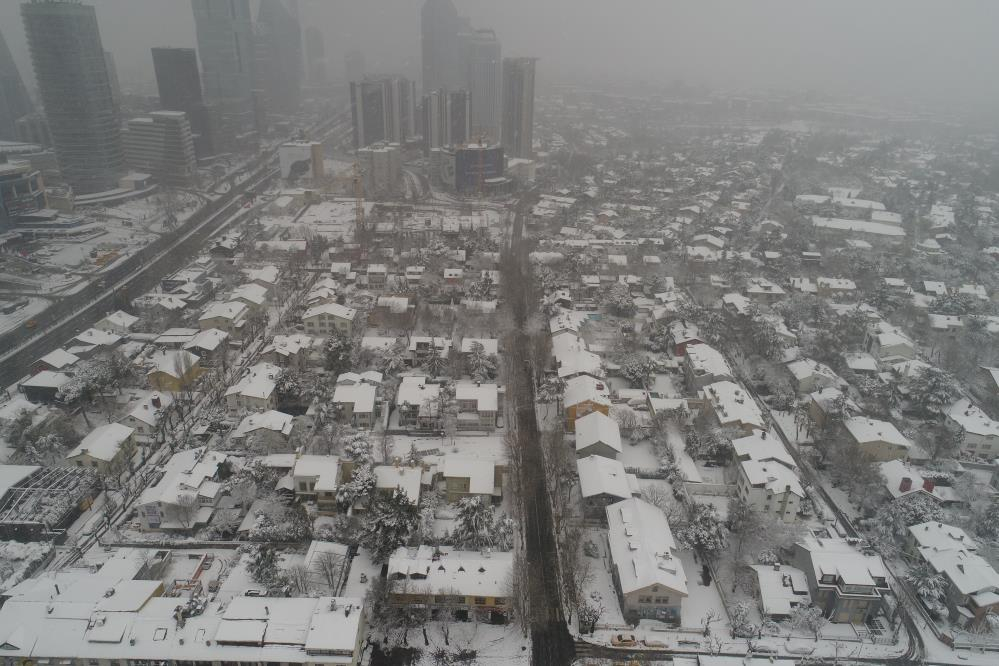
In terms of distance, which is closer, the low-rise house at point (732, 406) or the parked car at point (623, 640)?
the parked car at point (623, 640)

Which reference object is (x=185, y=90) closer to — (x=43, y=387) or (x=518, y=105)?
(x=518, y=105)

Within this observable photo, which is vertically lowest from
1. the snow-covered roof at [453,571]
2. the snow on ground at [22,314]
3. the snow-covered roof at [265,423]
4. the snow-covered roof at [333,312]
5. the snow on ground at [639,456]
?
the snow on ground at [22,314]

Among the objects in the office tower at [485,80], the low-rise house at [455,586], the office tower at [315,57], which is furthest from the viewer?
the office tower at [315,57]

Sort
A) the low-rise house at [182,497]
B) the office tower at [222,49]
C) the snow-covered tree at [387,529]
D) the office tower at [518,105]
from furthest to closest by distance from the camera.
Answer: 1. the office tower at [222,49]
2. the office tower at [518,105]
3. the low-rise house at [182,497]
4. the snow-covered tree at [387,529]

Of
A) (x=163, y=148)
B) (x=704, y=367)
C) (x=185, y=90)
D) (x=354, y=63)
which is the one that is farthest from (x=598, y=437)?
(x=354, y=63)

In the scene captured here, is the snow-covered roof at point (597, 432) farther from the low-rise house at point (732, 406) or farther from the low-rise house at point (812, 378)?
the low-rise house at point (812, 378)

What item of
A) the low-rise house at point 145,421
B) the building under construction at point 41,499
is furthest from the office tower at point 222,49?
the building under construction at point 41,499
